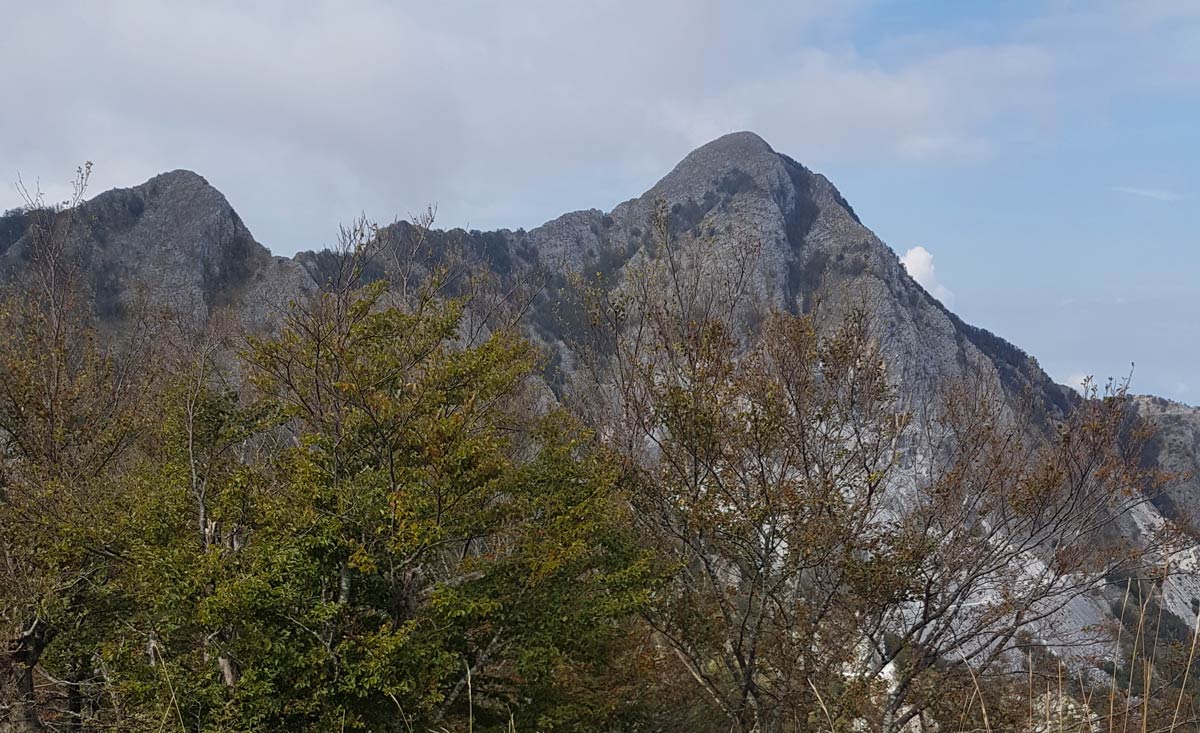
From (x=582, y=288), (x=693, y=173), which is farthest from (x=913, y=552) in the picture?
(x=693, y=173)

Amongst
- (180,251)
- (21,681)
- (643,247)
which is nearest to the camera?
(21,681)

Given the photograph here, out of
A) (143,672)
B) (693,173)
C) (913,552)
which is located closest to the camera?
(143,672)

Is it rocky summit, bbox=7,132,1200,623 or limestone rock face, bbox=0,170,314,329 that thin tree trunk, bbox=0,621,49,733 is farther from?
limestone rock face, bbox=0,170,314,329

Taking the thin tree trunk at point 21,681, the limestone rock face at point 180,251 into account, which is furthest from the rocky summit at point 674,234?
→ the thin tree trunk at point 21,681

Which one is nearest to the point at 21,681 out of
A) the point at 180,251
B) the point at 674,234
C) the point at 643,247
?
the point at 643,247

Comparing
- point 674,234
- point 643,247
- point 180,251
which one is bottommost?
point 643,247

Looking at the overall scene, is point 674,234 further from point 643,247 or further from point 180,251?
point 180,251

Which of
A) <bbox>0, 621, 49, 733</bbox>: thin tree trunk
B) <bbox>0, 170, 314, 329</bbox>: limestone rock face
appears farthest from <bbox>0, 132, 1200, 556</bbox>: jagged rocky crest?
<bbox>0, 621, 49, 733</bbox>: thin tree trunk

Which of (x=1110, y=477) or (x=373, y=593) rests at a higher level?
(x=1110, y=477)

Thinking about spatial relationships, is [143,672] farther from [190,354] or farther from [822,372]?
[190,354]

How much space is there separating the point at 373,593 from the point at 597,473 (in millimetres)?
3870

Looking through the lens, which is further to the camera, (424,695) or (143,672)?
(424,695)

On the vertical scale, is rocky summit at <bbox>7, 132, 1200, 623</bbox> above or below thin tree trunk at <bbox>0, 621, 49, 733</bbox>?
above

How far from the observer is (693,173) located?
363ft
